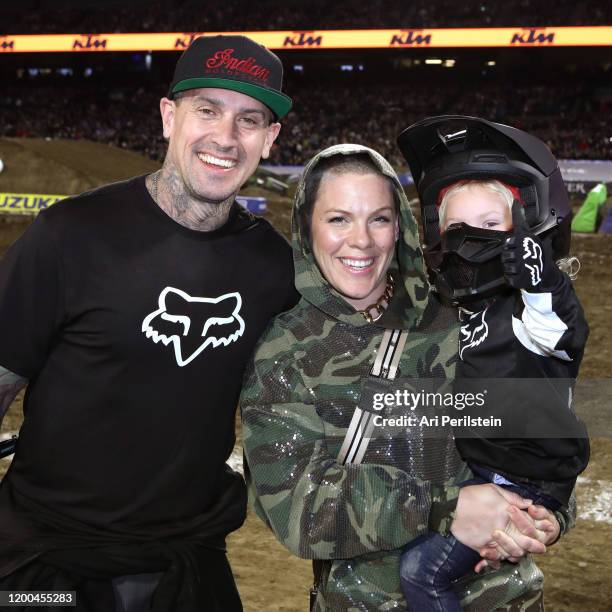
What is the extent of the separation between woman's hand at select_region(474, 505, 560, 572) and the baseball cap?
5.34 feet

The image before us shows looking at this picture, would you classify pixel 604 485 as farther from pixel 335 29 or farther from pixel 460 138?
pixel 335 29

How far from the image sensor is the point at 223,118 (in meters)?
2.98

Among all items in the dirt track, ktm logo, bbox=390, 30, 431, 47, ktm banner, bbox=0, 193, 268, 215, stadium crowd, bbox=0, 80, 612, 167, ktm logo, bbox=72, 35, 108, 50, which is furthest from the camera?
ktm logo, bbox=72, 35, 108, 50

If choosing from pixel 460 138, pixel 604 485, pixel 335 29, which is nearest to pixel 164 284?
pixel 460 138

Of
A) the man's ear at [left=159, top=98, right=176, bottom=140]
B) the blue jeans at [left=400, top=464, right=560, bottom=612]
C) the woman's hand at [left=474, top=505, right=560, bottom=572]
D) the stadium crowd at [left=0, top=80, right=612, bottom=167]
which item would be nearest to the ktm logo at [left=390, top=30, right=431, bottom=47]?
the stadium crowd at [left=0, top=80, right=612, bottom=167]

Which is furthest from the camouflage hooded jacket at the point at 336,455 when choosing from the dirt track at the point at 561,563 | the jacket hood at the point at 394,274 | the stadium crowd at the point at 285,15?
the stadium crowd at the point at 285,15

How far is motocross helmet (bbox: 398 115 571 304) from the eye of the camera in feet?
9.16

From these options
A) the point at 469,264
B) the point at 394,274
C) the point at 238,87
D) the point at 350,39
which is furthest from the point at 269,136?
the point at 350,39

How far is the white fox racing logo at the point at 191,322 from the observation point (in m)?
2.76

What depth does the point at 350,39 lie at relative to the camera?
37656 millimetres

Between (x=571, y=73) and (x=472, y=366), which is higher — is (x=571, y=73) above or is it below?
above

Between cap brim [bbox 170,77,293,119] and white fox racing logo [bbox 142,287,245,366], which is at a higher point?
cap brim [bbox 170,77,293,119]

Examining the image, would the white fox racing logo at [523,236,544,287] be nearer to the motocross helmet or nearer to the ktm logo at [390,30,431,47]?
the motocross helmet

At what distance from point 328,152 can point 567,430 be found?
3.87 feet
